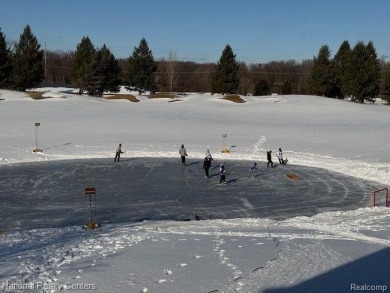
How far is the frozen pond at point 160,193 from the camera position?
16.5 metres

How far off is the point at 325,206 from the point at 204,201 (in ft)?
16.2

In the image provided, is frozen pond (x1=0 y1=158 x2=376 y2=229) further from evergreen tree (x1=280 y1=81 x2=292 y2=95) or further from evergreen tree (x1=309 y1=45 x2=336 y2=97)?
evergreen tree (x1=280 y1=81 x2=292 y2=95)

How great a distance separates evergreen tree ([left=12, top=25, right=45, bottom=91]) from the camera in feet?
206

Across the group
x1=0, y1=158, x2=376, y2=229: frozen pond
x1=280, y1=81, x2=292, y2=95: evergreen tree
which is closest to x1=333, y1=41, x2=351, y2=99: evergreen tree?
x1=280, y1=81, x2=292, y2=95: evergreen tree

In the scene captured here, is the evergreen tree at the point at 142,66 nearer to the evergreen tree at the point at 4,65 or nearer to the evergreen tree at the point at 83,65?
the evergreen tree at the point at 83,65

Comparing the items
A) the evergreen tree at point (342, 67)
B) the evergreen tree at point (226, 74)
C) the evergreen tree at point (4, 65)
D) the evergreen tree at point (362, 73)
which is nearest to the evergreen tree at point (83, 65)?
the evergreen tree at point (4, 65)

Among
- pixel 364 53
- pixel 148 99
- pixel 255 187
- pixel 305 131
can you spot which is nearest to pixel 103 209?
pixel 255 187

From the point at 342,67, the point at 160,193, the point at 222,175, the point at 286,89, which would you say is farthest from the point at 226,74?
the point at 160,193

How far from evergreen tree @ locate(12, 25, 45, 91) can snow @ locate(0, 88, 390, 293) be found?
2704 centimetres

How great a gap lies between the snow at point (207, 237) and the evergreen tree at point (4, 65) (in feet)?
87.8

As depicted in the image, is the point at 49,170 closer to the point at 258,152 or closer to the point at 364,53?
the point at 258,152

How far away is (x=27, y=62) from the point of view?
206 feet

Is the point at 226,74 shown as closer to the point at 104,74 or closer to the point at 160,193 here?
the point at 104,74

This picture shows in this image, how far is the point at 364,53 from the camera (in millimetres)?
62250
